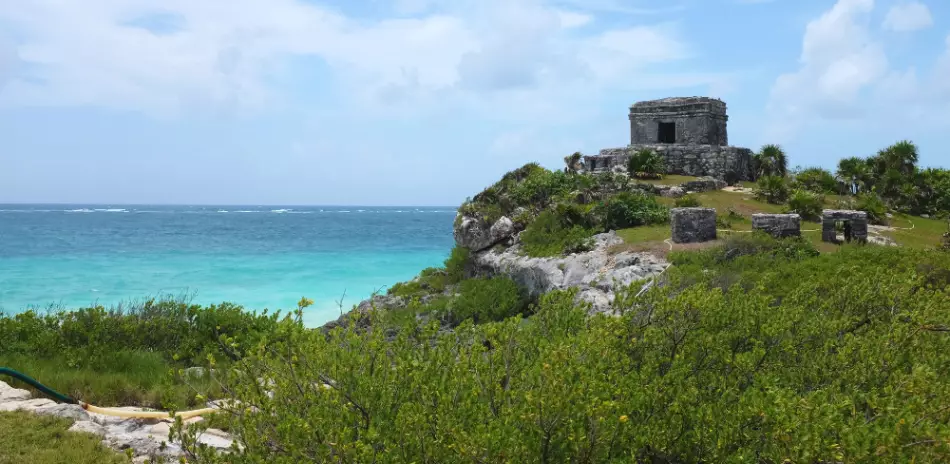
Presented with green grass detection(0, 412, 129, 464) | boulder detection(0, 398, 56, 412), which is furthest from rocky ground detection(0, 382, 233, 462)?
green grass detection(0, 412, 129, 464)

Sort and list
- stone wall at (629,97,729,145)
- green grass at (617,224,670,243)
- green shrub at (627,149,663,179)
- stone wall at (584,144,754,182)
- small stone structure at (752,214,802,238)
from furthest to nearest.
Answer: stone wall at (629,97,729,145) → stone wall at (584,144,754,182) → green shrub at (627,149,663,179) → green grass at (617,224,670,243) → small stone structure at (752,214,802,238)

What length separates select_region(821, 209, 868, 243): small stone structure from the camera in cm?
2047

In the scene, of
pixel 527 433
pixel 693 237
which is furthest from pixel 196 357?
pixel 693 237

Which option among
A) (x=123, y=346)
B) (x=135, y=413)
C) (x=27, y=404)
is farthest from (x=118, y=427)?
(x=123, y=346)

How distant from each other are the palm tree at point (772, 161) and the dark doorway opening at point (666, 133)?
16.8ft

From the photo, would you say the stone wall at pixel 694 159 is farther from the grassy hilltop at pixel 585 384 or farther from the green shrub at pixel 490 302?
the grassy hilltop at pixel 585 384

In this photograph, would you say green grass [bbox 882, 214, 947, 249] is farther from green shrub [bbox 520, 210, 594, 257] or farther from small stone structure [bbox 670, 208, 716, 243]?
green shrub [bbox 520, 210, 594, 257]

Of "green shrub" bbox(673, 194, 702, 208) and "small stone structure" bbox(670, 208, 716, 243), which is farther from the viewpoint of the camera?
"green shrub" bbox(673, 194, 702, 208)

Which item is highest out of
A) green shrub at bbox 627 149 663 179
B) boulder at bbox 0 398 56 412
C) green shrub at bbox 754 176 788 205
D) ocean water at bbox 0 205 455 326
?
green shrub at bbox 627 149 663 179

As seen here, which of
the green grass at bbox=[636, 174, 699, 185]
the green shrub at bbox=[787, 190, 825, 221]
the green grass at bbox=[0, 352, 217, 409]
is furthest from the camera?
the green grass at bbox=[636, 174, 699, 185]

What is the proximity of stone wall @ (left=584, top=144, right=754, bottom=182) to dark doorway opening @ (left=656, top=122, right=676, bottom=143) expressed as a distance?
1.55 m

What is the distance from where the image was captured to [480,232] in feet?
87.8

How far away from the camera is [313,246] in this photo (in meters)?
67.0

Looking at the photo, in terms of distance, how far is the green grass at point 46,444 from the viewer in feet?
23.7
